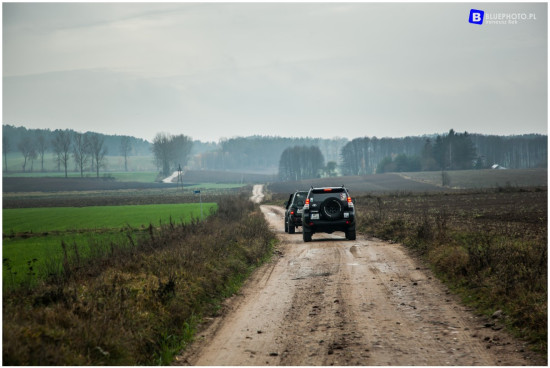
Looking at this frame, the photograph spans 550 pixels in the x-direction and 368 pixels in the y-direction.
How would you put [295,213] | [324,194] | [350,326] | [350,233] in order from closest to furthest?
[350,326] → [324,194] → [350,233] → [295,213]

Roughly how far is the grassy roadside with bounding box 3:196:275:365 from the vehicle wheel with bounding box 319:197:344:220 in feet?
25.9

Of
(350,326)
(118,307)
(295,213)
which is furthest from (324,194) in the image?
(118,307)

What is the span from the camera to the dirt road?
7.88 meters

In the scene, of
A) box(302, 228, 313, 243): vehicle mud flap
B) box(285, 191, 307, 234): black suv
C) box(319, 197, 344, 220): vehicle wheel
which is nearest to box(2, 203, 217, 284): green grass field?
box(285, 191, 307, 234): black suv

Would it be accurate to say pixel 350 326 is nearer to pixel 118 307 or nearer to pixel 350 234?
pixel 118 307

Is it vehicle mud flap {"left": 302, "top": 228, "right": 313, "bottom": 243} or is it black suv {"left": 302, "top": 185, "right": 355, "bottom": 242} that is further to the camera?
vehicle mud flap {"left": 302, "top": 228, "right": 313, "bottom": 243}

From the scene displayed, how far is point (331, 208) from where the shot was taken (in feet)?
79.3

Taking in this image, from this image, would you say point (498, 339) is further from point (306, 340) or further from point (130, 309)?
point (130, 309)

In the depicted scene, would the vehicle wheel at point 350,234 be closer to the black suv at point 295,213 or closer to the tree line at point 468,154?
the black suv at point 295,213

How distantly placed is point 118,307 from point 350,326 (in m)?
3.64

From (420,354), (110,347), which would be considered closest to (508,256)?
(420,354)

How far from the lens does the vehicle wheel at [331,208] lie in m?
24.0

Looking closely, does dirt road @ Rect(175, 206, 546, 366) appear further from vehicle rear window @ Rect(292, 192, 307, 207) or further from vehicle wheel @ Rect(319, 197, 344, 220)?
vehicle rear window @ Rect(292, 192, 307, 207)

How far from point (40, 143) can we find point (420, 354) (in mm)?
185789
